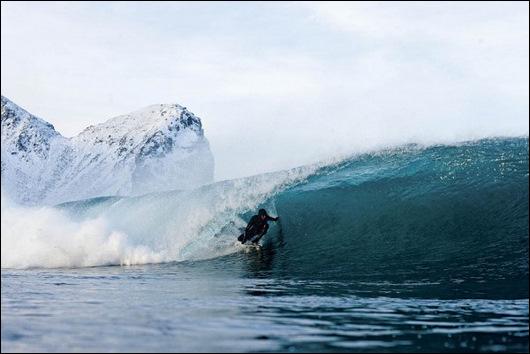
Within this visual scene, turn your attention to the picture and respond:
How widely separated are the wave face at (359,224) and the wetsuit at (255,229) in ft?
1.21

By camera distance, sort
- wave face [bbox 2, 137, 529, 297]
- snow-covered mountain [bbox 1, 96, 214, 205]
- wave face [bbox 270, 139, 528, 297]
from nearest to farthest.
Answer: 1. wave face [bbox 270, 139, 528, 297]
2. wave face [bbox 2, 137, 529, 297]
3. snow-covered mountain [bbox 1, 96, 214, 205]

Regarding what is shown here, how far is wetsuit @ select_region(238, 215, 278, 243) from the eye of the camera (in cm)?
2055

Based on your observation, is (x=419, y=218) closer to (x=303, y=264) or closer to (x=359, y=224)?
(x=359, y=224)

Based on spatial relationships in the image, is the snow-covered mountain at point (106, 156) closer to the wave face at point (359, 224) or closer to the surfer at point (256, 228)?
the wave face at point (359, 224)

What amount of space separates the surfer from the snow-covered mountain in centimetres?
12794

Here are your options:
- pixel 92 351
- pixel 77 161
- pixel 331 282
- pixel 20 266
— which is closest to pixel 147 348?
pixel 92 351

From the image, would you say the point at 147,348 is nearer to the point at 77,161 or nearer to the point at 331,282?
the point at 331,282

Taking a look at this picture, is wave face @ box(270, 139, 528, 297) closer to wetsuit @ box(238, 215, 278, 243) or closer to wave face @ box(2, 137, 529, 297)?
wave face @ box(2, 137, 529, 297)

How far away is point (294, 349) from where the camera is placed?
6246 mm

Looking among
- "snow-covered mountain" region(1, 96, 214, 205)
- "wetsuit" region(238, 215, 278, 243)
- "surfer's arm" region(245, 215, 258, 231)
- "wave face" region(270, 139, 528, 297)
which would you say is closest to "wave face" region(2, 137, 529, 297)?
"wave face" region(270, 139, 528, 297)

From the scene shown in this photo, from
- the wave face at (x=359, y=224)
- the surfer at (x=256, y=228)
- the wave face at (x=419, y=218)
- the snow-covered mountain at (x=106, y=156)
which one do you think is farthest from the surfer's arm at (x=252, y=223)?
the snow-covered mountain at (x=106, y=156)

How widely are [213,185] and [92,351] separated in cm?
1988

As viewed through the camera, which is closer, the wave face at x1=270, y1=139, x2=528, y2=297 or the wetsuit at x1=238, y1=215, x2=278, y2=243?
the wave face at x1=270, y1=139, x2=528, y2=297

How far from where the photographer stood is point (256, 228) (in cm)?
2070
